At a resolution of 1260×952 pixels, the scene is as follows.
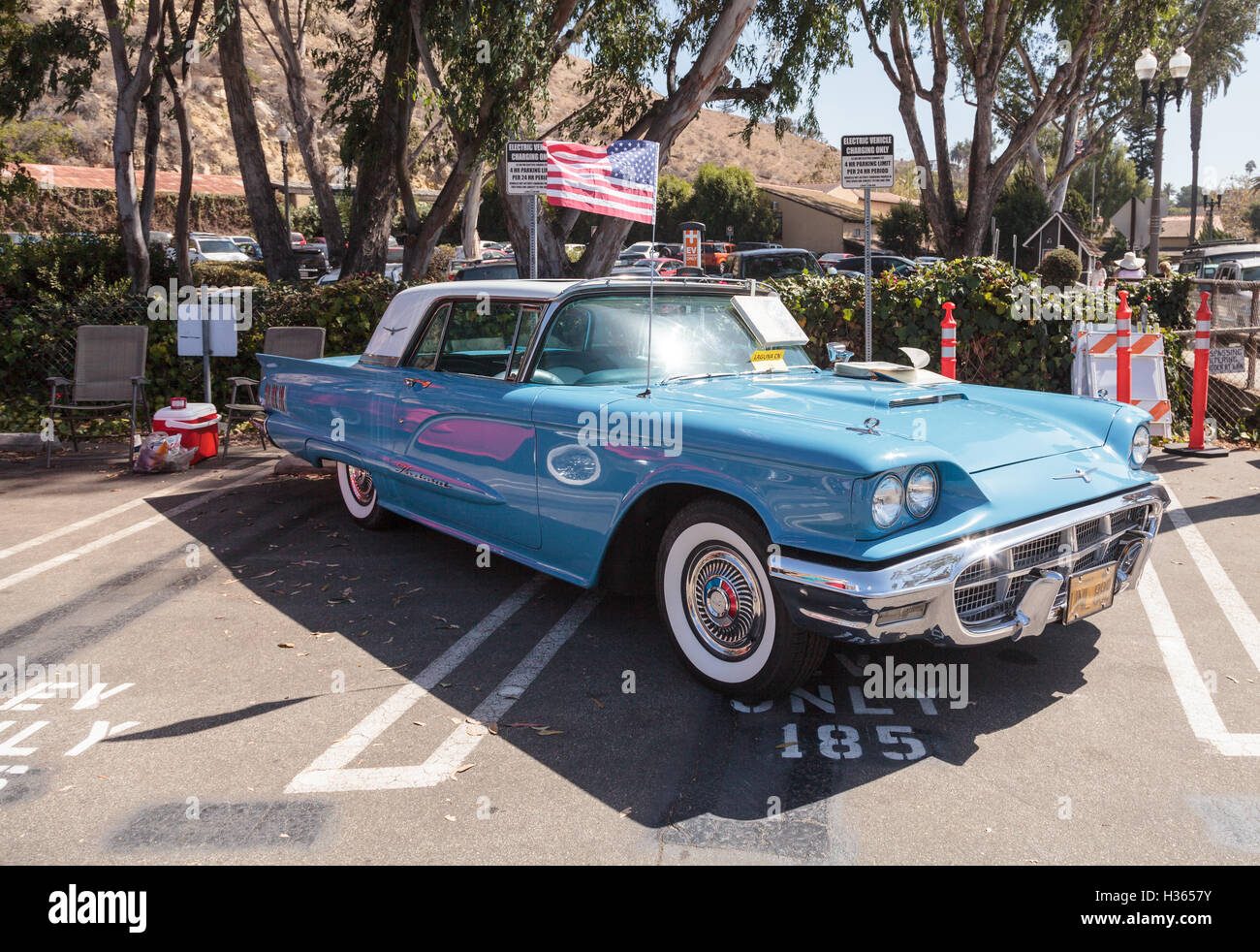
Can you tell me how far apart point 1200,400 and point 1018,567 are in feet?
21.8

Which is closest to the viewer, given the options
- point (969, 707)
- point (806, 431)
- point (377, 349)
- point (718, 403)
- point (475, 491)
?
point (806, 431)

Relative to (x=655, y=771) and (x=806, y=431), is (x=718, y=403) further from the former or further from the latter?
(x=655, y=771)

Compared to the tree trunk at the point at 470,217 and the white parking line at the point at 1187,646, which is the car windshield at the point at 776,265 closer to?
the tree trunk at the point at 470,217

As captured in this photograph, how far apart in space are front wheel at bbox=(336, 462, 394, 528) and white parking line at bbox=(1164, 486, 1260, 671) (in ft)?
15.1

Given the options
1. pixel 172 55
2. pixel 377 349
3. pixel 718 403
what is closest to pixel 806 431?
pixel 718 403

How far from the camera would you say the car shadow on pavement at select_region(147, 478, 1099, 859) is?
343cm

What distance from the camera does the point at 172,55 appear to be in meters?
12.8

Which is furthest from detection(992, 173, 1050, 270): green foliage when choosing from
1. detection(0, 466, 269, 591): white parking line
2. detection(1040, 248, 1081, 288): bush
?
detection(0, 466, 269, 591): white parking line

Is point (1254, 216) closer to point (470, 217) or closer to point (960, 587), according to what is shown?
point (470, 217)

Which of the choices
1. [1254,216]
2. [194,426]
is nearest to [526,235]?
[194,426]

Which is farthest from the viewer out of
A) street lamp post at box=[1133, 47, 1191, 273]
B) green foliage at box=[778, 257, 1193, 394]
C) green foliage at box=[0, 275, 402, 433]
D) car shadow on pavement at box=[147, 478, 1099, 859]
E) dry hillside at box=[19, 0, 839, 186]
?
dry hillside at box=[19, 0, 839, 186]

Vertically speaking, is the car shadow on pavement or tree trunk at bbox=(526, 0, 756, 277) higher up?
tree trunk at bbox=(526, 0, 756, 277)

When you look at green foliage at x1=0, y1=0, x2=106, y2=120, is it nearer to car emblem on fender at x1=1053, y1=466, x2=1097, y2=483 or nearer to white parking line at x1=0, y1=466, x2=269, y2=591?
white parking line at x1=0, y1=466, x2=269, y2=591
